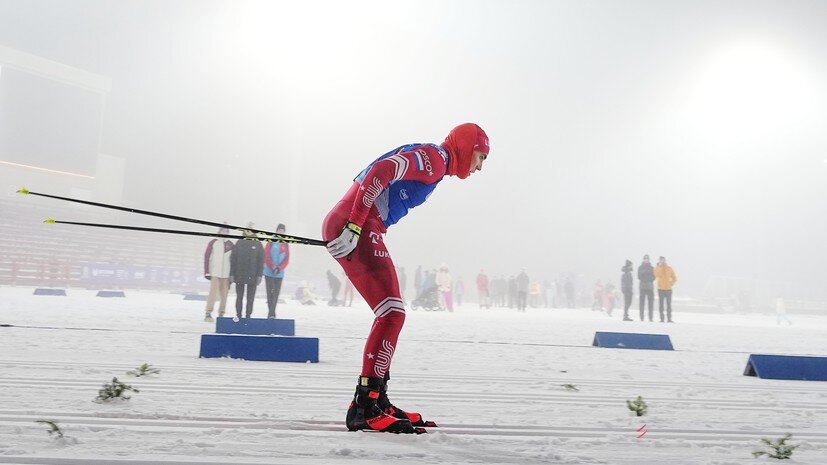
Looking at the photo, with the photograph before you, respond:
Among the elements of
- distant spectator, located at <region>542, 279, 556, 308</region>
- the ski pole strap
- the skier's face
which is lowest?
distant spectator, located at <region>542, 279, 556, 308</region>

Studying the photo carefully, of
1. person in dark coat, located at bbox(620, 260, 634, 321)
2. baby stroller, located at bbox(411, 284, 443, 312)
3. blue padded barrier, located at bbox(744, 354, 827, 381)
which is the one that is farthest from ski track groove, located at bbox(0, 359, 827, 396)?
baby stroller, located at bbox(411, 284, 443, 312)

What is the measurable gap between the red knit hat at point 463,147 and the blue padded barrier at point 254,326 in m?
4.96

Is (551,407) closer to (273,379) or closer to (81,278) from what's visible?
(273,379)

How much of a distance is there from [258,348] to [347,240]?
3.14m

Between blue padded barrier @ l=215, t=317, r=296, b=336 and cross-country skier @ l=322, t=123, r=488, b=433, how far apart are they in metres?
4.88

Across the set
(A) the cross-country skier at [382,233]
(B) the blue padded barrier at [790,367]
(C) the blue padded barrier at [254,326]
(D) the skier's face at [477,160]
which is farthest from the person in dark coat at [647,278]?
(A) the cross-country skier at [382,233]

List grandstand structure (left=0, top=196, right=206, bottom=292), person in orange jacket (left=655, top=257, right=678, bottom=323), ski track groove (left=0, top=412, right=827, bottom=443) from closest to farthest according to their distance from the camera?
ski track groove (left=0, top=412, right=827, bottom=443), person in orange jacket (left=655, top=257, right=678, bottom=323), grandstand structure (left=0, top=196, right=206, bottom=292)

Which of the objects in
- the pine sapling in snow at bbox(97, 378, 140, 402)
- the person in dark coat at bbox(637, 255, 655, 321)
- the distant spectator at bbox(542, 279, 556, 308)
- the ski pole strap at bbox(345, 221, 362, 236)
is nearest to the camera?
the ski pole strap at bbox(345, 221, 362, 236)

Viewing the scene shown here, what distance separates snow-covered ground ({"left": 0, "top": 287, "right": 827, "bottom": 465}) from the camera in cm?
226

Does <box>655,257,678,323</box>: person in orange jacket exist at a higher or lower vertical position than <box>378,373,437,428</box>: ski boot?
higher

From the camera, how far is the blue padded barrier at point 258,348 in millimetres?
5578

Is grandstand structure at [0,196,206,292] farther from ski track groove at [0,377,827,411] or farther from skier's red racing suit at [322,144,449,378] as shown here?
skier's red racing suit at [322,144,449,378]

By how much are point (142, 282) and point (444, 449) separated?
31968 millimetres

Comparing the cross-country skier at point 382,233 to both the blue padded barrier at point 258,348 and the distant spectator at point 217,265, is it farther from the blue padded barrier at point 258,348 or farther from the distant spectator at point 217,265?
the distant spectator at point 217,265
